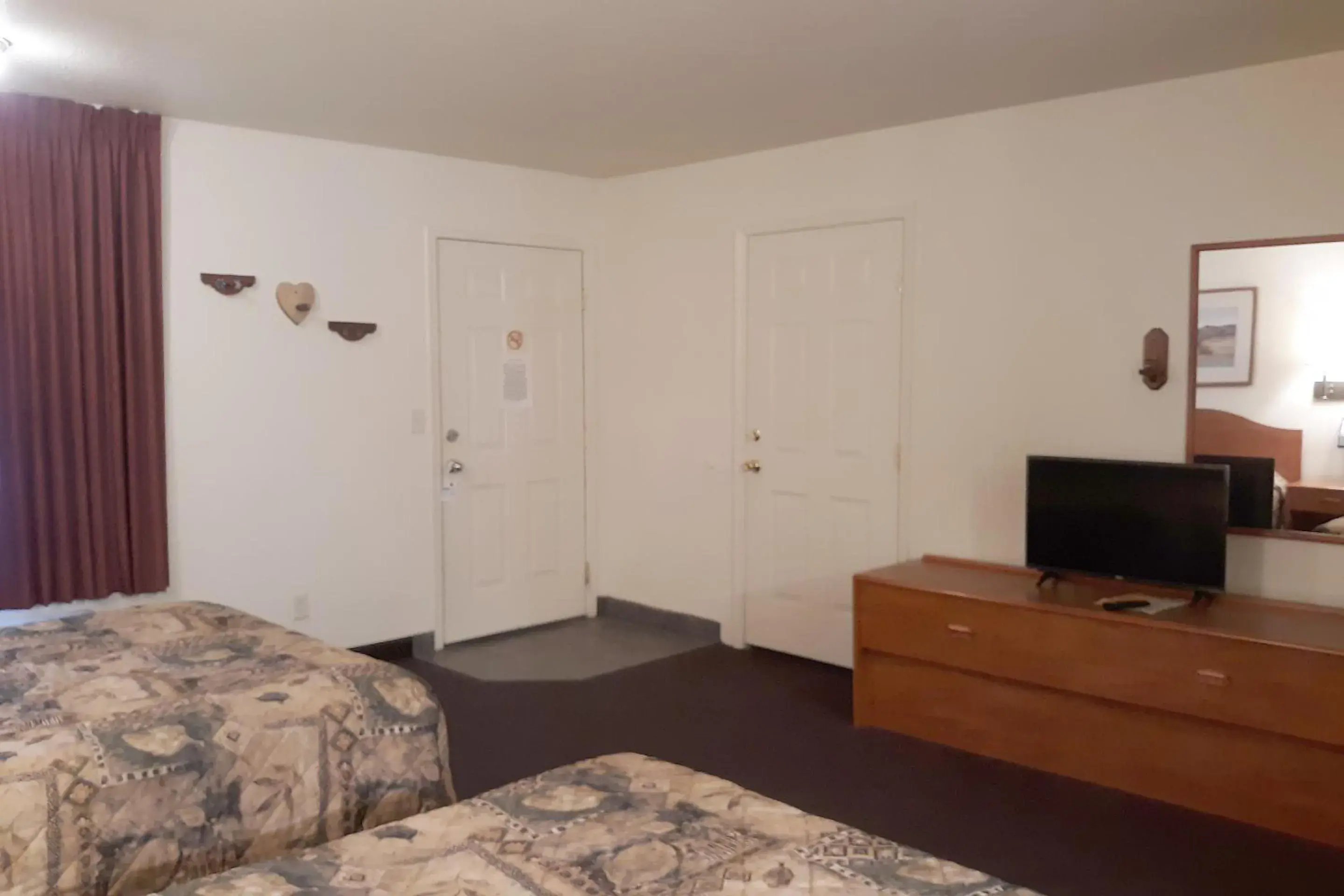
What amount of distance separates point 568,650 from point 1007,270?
2.70 metres

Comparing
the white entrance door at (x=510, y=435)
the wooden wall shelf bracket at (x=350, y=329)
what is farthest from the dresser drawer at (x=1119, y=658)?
the wooden wall shelf bracket at (x=350, y=329)

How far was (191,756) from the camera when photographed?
7.00 ft

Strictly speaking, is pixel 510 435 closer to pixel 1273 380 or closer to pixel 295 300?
pixel 295 300

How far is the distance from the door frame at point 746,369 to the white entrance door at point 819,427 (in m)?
0.02

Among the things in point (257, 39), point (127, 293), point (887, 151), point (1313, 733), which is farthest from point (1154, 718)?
point (127, 293)

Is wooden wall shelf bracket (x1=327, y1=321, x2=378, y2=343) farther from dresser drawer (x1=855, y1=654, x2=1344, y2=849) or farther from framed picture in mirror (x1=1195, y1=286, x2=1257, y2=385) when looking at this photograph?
framed picture in mirror (x1=1195, y1=286, x2=1257, y2=385)

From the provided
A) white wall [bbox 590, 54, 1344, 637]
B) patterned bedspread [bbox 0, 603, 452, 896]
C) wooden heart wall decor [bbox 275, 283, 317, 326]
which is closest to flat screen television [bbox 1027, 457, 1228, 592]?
white wall [bbox 590, 54, 1344, 637]

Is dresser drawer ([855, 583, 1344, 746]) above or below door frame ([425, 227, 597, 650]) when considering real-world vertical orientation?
below

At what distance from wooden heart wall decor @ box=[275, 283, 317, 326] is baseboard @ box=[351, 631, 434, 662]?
1.53 metres

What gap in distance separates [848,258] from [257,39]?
8.30 ft

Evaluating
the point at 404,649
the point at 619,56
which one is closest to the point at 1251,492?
the point at 619,56

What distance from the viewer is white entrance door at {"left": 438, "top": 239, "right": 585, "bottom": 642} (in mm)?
5086

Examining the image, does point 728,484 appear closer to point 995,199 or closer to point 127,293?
point 995,199

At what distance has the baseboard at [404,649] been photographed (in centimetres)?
485
